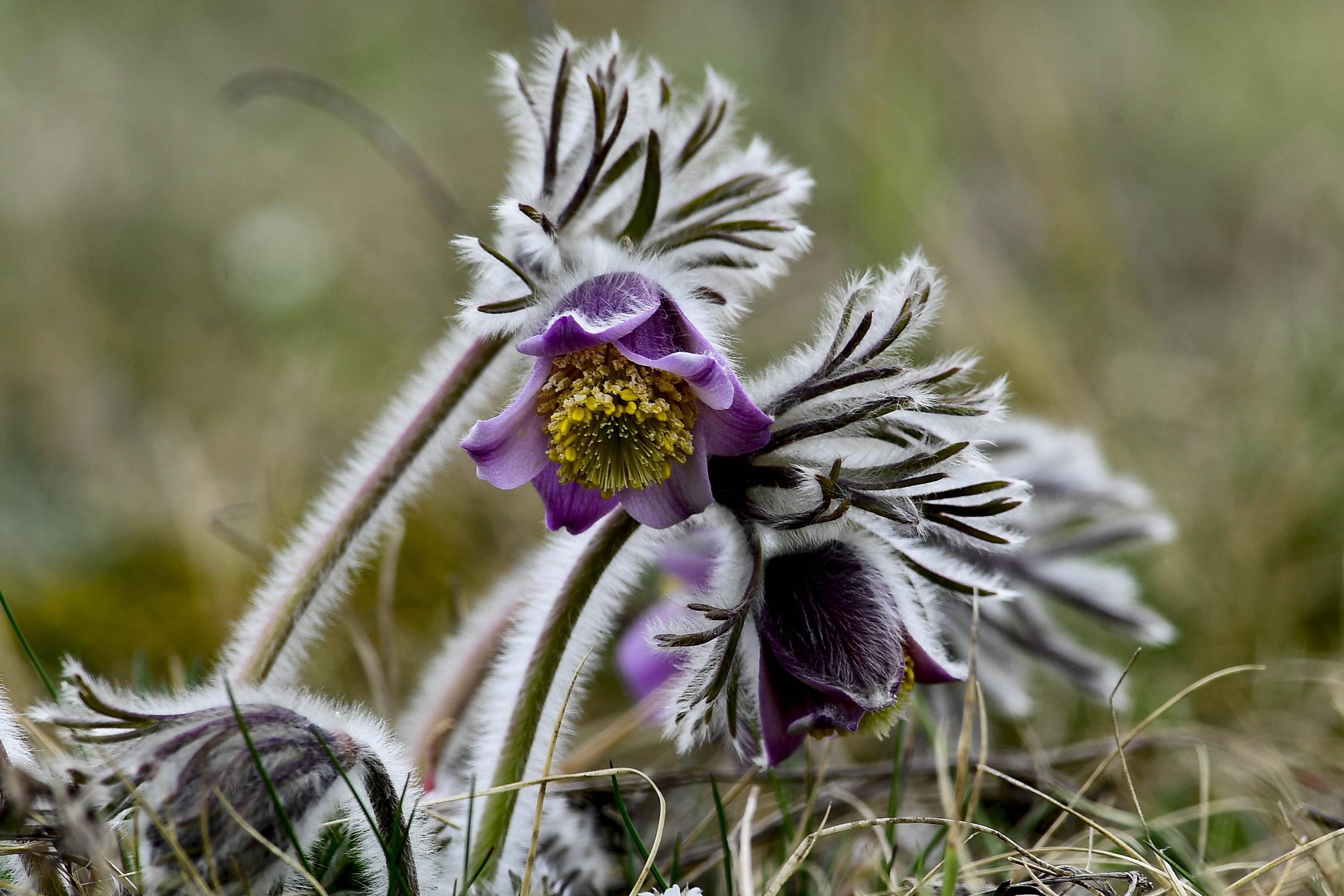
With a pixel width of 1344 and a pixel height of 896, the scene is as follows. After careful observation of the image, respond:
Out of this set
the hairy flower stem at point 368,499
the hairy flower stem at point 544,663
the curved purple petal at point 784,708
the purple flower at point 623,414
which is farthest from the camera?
the hairy flower stem at point 368,499

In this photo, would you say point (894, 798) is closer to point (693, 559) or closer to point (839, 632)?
point (839, 632)

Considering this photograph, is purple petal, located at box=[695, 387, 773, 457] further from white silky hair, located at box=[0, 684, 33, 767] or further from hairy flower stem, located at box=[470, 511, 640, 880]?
white silky hair, located at box=[0, 684, 33, 767]

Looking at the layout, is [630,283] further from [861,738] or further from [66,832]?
[861,738]

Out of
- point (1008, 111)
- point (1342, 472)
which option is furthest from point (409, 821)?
point (1008, 111)

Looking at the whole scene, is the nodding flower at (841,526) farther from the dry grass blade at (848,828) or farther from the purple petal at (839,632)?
the dry grass blade at (848,828)

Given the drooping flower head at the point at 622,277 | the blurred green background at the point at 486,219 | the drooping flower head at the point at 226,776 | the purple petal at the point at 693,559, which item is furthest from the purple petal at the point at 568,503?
the blurred green background at the point at 486,219

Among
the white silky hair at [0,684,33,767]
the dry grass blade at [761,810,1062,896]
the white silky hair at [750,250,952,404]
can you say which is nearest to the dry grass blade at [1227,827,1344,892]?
the dry grass blade at [761,810,1062,896]

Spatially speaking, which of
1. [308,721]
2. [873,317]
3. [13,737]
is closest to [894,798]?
[873,317]
